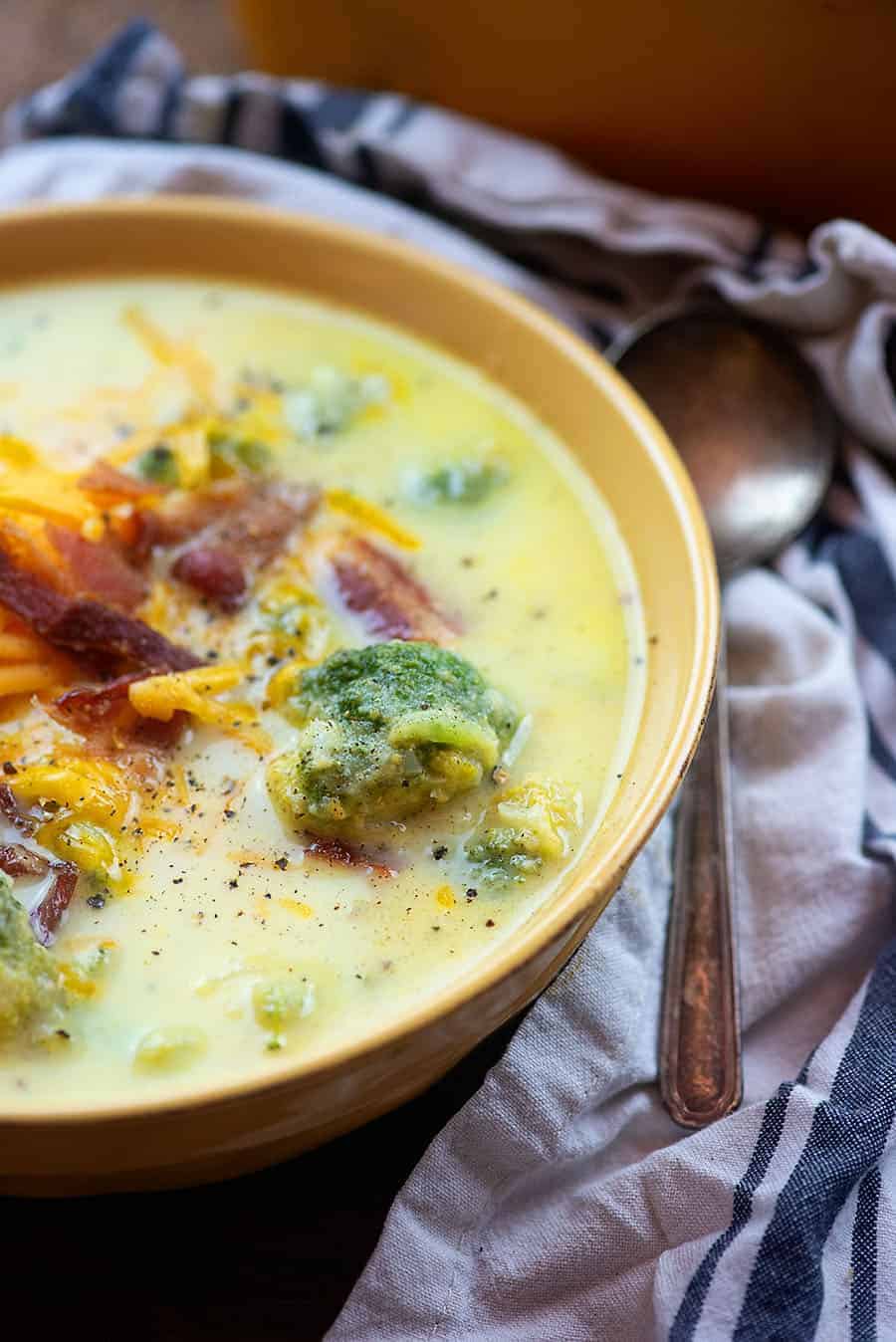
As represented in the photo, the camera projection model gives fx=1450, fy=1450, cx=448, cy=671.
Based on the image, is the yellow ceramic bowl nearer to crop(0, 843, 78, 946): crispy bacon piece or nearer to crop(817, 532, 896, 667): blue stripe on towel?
crop(0, 843, 78, 946): crispy bacon piece

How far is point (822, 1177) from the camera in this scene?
6.31 feet

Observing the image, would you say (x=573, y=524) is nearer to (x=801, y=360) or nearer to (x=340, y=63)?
(x=801, y=360)

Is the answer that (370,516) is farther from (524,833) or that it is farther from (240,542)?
(524,833)

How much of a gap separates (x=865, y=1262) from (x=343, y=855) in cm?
87

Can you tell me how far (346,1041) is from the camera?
1698mm

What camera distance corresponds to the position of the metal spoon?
2248 mm

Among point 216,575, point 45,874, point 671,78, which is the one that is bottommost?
point 45,874

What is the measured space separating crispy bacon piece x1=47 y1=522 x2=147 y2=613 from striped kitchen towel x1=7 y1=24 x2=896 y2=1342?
2.96 feet

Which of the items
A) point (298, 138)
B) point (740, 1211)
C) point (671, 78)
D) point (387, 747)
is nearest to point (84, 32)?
point (298, 138)

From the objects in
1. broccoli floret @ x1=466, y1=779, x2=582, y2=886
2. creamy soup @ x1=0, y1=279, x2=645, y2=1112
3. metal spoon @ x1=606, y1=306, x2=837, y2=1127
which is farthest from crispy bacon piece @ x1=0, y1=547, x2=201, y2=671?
metal spoon @ x1=606, y1=306, x2=837, y2=1127

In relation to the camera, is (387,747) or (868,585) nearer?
(387,747)

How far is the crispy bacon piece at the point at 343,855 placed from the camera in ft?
6.52

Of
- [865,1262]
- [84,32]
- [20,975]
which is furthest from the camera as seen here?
[84,32]

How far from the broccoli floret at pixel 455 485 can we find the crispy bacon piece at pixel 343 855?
0.76 meters
